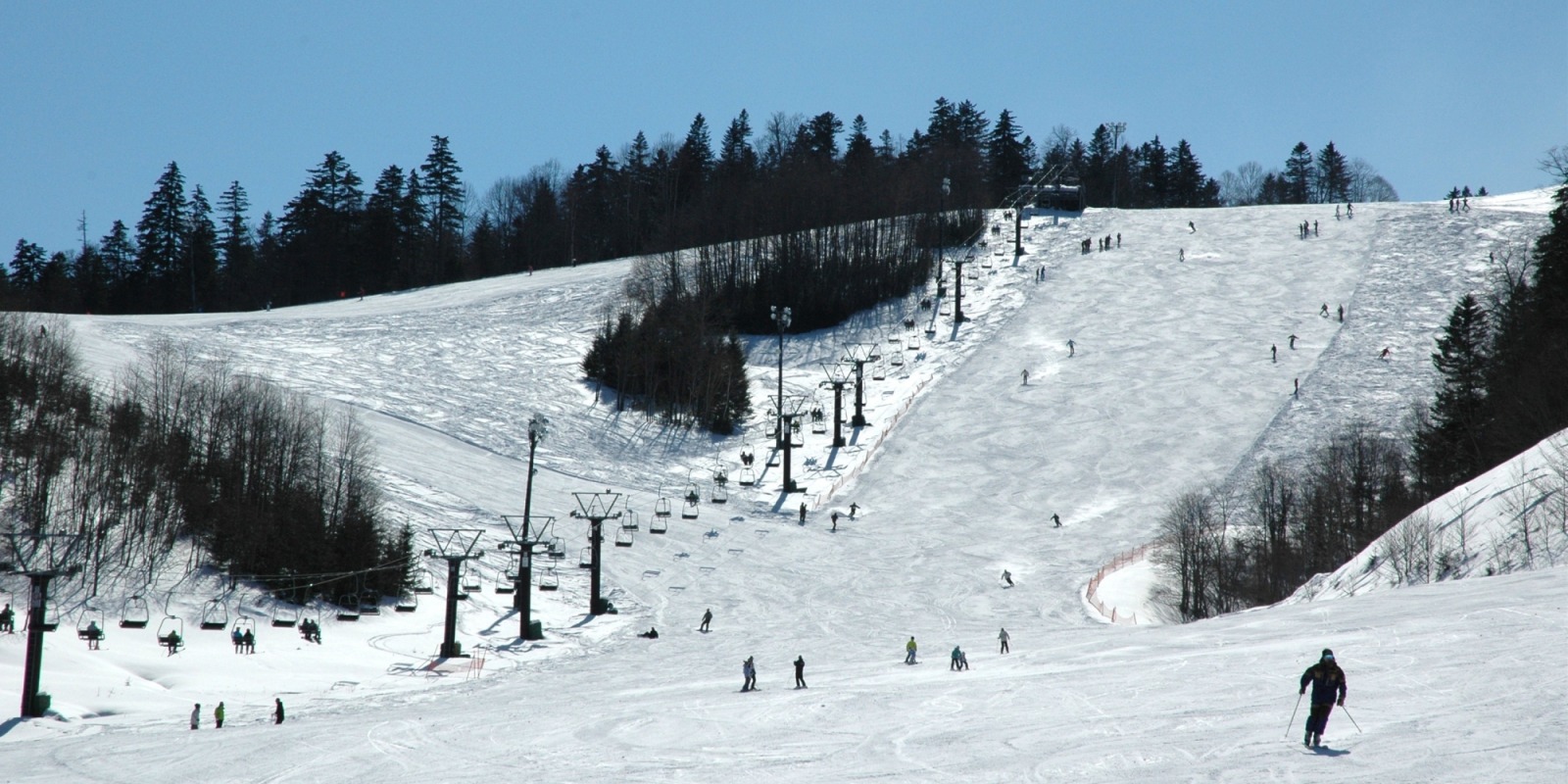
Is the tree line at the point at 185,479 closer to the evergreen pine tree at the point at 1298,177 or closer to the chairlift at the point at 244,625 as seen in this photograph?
the chairlift at the point at 244,625

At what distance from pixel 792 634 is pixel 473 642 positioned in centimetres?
839

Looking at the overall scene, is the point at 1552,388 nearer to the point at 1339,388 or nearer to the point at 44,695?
the point at 1339,388

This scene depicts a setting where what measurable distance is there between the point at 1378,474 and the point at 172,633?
39.3 metres

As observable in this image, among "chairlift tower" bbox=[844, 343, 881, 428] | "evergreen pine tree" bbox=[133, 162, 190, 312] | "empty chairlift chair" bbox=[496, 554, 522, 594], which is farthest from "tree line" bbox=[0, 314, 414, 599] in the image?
"evergreen pine tree" bbox=[133, 162, 190, 312]

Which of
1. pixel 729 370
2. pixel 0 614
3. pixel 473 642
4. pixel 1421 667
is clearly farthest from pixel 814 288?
pixel 1421 667

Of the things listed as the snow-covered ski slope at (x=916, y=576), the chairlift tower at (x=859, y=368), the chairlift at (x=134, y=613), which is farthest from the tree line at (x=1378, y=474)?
the chairlift at (x=134, y=613)

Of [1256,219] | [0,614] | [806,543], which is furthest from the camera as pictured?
[1256,219]

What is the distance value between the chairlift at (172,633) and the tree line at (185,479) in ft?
Result: 7.15

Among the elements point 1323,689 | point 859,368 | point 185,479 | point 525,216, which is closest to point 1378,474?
point 859,368

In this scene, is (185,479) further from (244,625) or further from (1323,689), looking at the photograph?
(1323,689)

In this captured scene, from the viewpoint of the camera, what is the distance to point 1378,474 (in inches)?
1706

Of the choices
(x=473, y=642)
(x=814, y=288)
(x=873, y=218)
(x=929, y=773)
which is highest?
(x=873, y=218)

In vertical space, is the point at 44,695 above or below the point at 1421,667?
below

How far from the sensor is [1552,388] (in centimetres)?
3478
